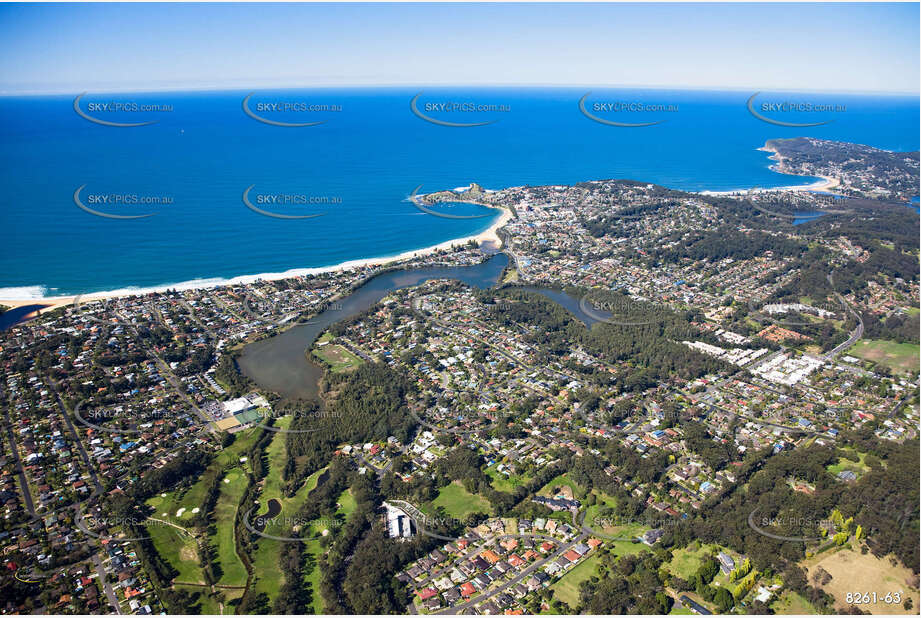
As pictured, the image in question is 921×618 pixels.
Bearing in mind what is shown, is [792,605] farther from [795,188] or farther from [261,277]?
[795,188]

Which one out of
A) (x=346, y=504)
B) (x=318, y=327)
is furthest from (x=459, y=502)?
(x=318, y=327)

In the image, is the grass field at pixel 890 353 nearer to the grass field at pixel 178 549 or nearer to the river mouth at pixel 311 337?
the river mouth at pixel 311 337

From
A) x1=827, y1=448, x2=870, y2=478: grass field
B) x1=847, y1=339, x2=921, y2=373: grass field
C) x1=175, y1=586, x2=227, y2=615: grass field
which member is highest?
x1=847, y1=339, x2=921, y2=373: grass field

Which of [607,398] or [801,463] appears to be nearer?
[801,463]

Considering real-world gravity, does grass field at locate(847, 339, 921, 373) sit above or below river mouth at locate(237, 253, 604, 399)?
above

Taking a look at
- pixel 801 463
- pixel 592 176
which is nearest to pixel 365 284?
pixel 801 463

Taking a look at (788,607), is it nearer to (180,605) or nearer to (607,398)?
(607,398)

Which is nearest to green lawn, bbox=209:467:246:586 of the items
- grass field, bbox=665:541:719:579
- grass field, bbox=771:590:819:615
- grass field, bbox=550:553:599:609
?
grass field, bbox=550:553:599:609

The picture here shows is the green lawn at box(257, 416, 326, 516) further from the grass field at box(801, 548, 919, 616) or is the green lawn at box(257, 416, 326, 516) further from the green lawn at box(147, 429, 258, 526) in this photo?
the grass field at box(801, 548, 919, 616)
